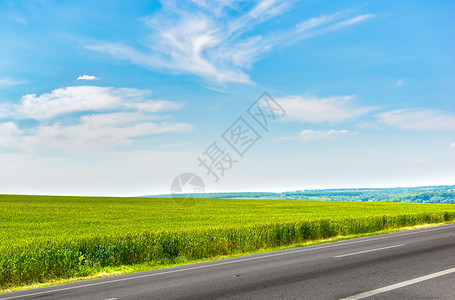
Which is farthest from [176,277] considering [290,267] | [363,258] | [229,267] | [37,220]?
[37,220]

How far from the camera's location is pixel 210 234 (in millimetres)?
17078

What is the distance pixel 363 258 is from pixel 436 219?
911 inches

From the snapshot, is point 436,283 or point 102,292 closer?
point 436,283

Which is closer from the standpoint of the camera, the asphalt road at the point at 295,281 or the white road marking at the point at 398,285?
the white road marking at the point at 398,285

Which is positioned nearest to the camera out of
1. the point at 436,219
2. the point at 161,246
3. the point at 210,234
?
the point at 161,246

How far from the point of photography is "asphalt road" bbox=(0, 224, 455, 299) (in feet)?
24.4

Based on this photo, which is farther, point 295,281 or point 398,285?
point 295,281

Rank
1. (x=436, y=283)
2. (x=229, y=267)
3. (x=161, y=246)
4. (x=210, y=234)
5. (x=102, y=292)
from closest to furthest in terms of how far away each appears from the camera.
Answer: (x=436, y=283)
(x=102, y=292)
(x=229, y=267)
(x=161, y=246)
(x=210, y=234)

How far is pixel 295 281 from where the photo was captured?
857cm

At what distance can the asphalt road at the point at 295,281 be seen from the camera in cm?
744

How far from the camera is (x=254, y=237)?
17688 mm

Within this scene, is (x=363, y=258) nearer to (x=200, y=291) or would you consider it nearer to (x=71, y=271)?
(x=200, y=291)

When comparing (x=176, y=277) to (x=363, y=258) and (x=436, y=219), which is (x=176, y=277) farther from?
(x=436, y=219)

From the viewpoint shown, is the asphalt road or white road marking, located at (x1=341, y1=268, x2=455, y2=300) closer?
white road marking, located at (x1=341, y1=268, x2=455, y2=300)
